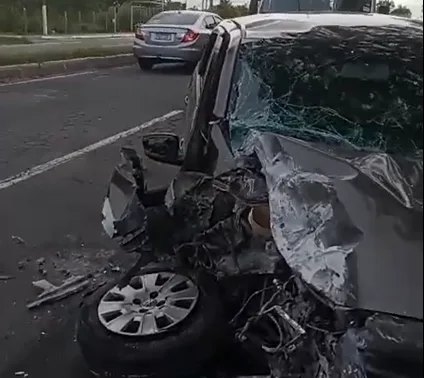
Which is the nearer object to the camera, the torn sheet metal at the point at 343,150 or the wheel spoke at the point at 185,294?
the torn sheet metal at the point at 343,150

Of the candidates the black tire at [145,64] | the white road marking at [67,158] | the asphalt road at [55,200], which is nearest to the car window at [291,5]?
the asphalt road at [55,200]

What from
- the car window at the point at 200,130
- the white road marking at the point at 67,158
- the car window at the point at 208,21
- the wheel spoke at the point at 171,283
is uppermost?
the car window at the point at 200,130

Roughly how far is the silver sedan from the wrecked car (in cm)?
1241

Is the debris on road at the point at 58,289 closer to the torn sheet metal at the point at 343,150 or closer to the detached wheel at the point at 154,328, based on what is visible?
the detached wheel at the point at 154,328

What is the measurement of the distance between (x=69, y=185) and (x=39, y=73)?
941cm

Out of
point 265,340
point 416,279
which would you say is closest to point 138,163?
point 265,340

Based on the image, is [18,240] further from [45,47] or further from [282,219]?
[45,47]

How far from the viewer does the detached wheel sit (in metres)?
3.44

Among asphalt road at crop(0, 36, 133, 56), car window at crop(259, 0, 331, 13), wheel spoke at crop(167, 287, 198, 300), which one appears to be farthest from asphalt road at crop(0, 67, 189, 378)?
asphalt road at crop(0, 36, 133, 56)

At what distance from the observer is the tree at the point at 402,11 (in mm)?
3534

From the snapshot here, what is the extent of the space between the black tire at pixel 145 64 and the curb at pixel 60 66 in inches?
40.9

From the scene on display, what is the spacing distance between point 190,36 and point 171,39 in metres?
0.42

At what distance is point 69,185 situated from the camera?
23.3ft

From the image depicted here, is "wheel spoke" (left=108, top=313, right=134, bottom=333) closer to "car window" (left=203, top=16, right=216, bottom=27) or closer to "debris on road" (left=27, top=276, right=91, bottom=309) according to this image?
"debris on road" (left=27, top=276, right=91, bottom=309)
